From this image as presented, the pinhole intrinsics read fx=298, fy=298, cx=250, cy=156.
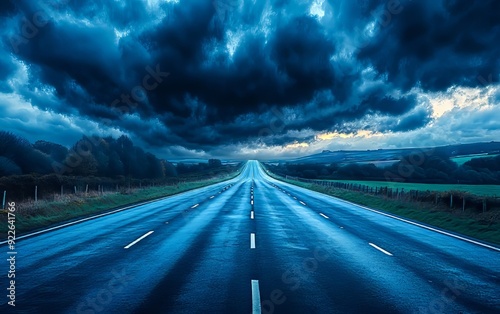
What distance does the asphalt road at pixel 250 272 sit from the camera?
541 cm

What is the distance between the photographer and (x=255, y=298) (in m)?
5.57

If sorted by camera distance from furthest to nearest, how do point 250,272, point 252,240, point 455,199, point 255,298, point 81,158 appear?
point 81,158 < point 455,199 < point 252,240 < point 250,272 < point 255,298

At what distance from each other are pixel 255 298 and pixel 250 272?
160 cm

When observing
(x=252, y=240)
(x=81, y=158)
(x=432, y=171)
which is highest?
(x=81, y=158)

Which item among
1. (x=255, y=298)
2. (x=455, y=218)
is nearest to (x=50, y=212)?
(x=255, y=298)

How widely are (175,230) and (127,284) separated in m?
6.48

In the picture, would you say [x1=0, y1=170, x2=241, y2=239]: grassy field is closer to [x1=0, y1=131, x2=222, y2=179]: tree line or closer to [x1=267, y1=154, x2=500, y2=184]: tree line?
[x1=0, y1=131, x2=222, y2=179]: tree line

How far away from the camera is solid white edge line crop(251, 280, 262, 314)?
16.6ft

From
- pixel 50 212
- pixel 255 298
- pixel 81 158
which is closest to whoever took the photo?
pixel 255 298

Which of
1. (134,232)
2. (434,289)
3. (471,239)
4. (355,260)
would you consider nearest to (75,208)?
(134,232)

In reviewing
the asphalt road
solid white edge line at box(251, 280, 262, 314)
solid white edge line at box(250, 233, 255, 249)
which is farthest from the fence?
solid white edge line at box(251, 280, 262, 314)

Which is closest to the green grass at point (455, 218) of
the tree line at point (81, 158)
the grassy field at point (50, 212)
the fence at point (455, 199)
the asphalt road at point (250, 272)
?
the fence at point (455, 199)

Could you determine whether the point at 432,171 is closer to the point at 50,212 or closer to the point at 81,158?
the point at 50,212

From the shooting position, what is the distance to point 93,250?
9.22m
